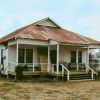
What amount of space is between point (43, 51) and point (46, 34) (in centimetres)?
181

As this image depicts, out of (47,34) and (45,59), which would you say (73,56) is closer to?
(45,59)

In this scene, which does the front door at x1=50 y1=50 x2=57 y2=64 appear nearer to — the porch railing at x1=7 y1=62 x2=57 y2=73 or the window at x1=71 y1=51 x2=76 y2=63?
the porch railing at x1=7 y1=62 x2=57 y2=73

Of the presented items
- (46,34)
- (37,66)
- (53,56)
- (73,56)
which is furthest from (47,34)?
(73,56)

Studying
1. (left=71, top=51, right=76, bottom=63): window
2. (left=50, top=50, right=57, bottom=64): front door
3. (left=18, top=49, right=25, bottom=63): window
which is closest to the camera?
(left=18, top=49, right=25, bottom=63): window

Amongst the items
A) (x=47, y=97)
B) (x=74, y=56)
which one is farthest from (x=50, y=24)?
(x=47, y=97)

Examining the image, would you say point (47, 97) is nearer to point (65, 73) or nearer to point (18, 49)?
point (65, 73)

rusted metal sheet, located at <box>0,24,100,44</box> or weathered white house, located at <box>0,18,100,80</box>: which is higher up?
rusted metal sheet, located at <box>0,24,100,44</box>

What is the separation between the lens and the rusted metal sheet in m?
27.4

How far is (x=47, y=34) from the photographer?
29.5 m

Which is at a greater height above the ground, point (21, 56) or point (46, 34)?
point (46, 34)

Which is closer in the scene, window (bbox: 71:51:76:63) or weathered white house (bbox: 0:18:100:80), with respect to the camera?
weathered white house (bbox: 0:18:100:80)

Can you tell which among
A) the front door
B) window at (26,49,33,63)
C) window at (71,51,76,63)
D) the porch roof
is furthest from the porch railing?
window at (71,51,76,63)

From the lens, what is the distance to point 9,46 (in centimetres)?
2856

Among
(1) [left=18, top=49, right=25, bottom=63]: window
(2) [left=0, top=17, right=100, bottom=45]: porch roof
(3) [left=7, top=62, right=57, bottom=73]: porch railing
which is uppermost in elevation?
(2) [left=0, top=17, right=100, bottom=45]: porch roof
